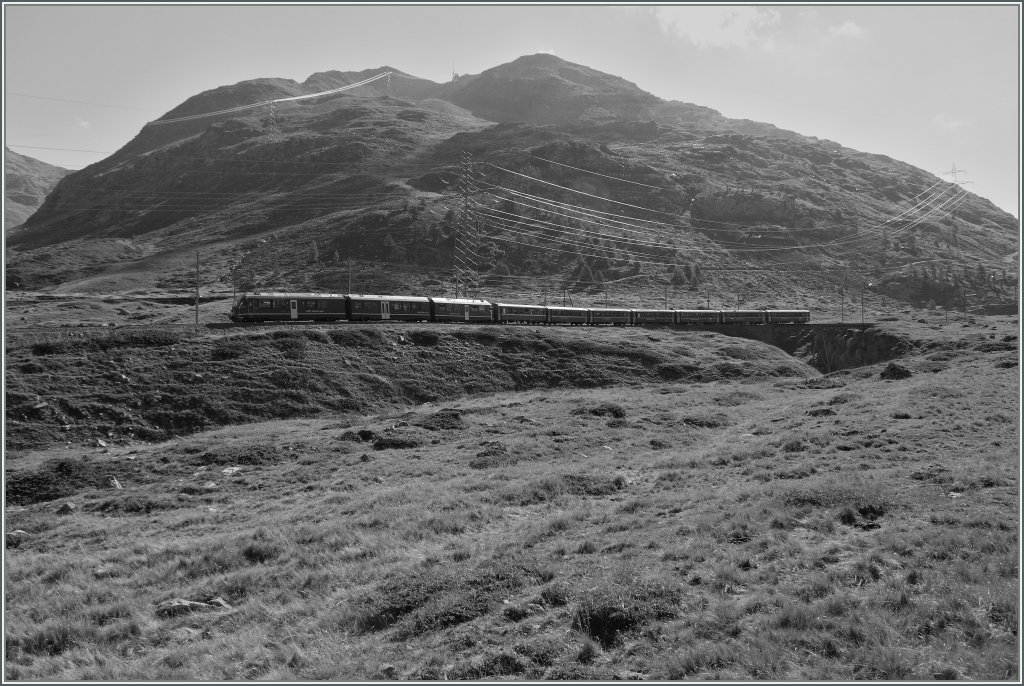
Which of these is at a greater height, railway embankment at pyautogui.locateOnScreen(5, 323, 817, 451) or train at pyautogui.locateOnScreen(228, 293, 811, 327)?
train at pyautogui.locateOnScreen(228, 293, 811, 327)

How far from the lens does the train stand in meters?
53.7

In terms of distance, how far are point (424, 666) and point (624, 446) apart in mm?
22121

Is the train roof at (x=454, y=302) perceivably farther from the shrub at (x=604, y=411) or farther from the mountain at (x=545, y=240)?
the mountain at (x=545, y=240)

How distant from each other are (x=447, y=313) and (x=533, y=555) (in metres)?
51.6

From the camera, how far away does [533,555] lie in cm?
1388

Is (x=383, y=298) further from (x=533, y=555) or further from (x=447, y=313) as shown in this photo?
(x=533, y=555)

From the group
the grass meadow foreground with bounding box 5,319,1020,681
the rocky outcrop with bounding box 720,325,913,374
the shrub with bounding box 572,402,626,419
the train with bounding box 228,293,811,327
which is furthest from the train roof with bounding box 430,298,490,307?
the rocky outcrop with bounding box 720,325,913,374

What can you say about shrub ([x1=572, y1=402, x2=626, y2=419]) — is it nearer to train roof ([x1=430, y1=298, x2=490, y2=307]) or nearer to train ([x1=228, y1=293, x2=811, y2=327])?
train ([x1=228, y1=293, x2=811, y2=327])

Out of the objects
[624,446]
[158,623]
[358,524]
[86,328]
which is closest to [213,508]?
[358,524]

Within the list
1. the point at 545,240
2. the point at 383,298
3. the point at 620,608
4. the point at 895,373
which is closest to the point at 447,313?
the point at 383,298

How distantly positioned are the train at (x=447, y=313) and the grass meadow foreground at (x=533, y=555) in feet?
78.3

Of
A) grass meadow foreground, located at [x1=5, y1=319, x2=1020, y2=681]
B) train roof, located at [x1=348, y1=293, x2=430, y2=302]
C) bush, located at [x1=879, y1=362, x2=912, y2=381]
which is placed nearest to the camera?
grass meadow foreground, located at [x1=5, y1=319, x2=1020, y2=681]

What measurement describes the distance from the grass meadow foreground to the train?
78.3ft

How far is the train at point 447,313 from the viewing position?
53.7 m
